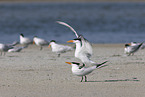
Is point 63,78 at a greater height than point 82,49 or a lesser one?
lesser

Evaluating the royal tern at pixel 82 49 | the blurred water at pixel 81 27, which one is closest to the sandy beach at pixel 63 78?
the royal tern at pixel 82 49

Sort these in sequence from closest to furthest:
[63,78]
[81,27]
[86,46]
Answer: [86,46] → [63,78] → [81,27]

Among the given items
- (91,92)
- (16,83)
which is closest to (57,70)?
(16,83)

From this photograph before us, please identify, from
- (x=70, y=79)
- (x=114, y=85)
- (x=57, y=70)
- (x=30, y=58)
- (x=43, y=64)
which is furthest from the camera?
(x=30, y=58)

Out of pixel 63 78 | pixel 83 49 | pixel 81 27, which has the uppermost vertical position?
pixel 81 27

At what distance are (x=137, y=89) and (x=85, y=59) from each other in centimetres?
135

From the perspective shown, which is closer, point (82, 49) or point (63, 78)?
point (82, 49)

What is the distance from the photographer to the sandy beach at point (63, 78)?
7.04 metres

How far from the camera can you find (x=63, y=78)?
329 inches

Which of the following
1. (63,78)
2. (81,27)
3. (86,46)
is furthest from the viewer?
(81,27)

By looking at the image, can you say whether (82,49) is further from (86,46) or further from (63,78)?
(63,78)

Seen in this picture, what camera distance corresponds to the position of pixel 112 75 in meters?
8.73

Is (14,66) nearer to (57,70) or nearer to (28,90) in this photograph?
(57,70)

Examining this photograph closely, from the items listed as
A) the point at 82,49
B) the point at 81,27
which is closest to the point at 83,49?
the point at 82,49
